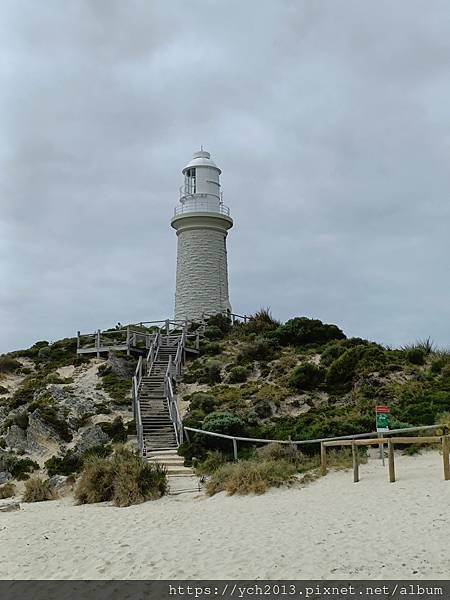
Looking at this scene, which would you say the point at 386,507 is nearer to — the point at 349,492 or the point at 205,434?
the point at 349,492

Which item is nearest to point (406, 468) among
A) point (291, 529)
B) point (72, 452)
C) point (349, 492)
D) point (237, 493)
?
point (349, 492)

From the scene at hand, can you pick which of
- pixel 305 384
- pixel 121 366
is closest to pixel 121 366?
pixel 121 366

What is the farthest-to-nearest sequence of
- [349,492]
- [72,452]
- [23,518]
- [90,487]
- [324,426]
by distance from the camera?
[72,452]
[324,426]
[90,487]
[23,518]
[349,492]

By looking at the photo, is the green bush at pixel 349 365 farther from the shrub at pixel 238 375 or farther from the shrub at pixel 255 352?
the shrub at pixel 255 352

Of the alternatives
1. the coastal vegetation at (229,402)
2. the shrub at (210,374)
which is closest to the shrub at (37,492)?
the coastal vegetation at (229,402)

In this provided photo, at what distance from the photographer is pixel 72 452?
2109cm

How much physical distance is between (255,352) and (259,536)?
810 inches

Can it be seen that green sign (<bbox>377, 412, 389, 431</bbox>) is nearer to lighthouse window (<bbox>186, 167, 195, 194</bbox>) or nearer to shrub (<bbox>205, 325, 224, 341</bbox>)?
shrub (<bbox>205, 325, 224, 341</bbox>)

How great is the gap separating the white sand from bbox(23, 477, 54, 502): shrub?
94.6 inches

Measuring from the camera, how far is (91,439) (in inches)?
858

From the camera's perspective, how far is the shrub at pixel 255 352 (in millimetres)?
29922

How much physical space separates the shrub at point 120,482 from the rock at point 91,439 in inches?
225

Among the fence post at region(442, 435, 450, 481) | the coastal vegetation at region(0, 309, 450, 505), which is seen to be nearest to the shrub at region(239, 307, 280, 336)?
the coastal vegetation at region(0, 309, 450, 505)

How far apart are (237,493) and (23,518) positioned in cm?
439
